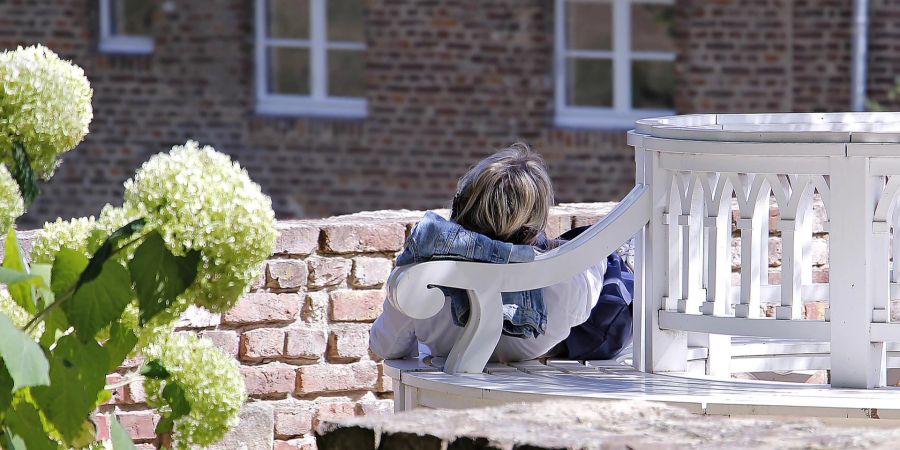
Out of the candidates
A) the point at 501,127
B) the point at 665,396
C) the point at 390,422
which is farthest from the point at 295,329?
the point at 501,127

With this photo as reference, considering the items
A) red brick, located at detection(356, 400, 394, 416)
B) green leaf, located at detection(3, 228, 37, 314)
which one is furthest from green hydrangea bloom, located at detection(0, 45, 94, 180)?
red brick, located at detection(356, 400, 394, 416)

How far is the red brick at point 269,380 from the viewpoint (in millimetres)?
3658

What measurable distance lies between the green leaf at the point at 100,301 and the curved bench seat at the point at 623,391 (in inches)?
47.3

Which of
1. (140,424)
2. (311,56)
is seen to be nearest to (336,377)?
(140,424)

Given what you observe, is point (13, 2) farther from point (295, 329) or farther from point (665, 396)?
point (665, 396)

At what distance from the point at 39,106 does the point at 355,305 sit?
202 cm

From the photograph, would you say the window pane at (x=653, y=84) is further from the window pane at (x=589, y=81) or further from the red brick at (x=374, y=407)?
the red brick at (x=374, y=407)

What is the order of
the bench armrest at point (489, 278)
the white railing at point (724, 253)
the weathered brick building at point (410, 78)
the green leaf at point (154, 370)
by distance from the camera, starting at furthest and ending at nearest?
the weathered brick building at point (410, 78), the bench armrest at point (489, 278), the white railing at point (724, 253), the green leaf at point (154, 370)

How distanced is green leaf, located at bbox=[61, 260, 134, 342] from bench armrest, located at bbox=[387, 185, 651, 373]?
1.19 m

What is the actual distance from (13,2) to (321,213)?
109 inches

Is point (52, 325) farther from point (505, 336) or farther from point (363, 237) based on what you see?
point (363, 237)

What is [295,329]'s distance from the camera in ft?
12.1

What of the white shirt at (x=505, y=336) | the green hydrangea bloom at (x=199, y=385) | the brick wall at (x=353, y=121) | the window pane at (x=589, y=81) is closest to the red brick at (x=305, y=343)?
the white shirt at (x=505, y=336)

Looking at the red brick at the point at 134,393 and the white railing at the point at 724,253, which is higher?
the white railing at the point at 724,253
